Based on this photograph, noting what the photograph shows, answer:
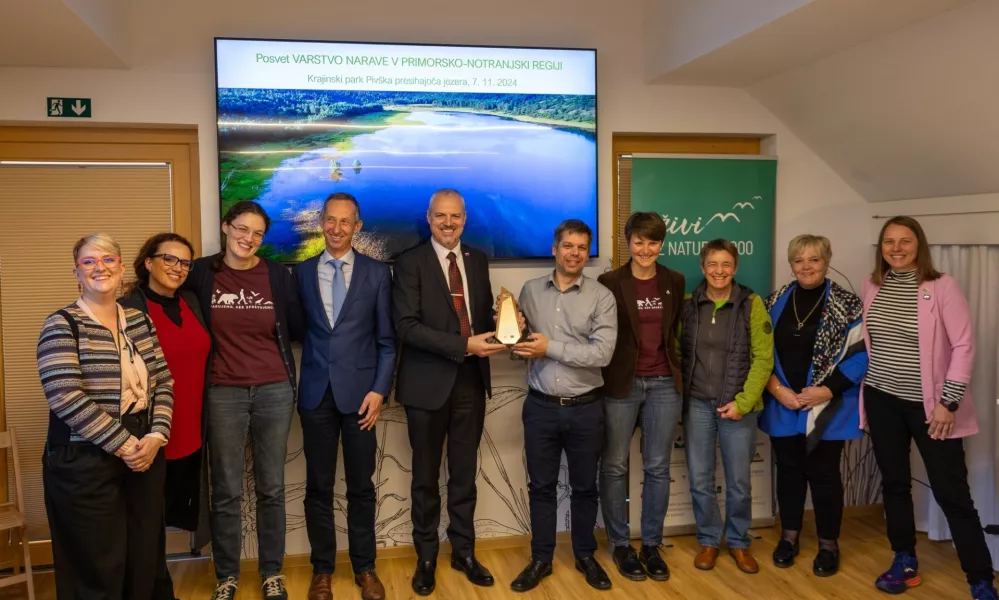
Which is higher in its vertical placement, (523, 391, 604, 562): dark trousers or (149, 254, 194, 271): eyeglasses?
(149, 254, 194, 271): eyeglasses

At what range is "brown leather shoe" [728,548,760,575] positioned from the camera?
3498 millimetres

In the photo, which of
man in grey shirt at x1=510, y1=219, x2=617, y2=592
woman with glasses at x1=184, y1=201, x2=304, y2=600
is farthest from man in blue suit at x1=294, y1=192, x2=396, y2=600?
man in grey shirt at x1=510, y1=219, x2=617, y2=592

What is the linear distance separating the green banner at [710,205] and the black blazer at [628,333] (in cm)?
55

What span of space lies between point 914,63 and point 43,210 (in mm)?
4095

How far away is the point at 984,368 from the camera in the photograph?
3.67 meters

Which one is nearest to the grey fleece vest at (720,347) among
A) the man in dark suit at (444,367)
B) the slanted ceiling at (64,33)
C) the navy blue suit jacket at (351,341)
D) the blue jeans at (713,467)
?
the blue jeans at (713,467)

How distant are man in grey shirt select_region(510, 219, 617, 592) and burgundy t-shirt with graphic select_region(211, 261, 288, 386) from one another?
1.05m

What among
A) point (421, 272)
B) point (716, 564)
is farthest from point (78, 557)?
point (716, 564)

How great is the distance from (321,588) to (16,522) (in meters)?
1.30

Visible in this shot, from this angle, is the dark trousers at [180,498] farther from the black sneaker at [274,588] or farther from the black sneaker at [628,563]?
the black sneaker at [628,563]

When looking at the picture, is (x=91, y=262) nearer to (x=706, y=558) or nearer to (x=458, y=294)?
(x=458, y=294)

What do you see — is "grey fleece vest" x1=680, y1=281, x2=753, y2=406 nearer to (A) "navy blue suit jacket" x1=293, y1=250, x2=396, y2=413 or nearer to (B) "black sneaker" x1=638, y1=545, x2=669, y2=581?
(B) "black sneaker" x1=638, y1=545, x2=669, y2=581

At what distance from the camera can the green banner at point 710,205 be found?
3.98 m

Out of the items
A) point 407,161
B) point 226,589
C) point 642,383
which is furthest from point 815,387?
point 226,589
